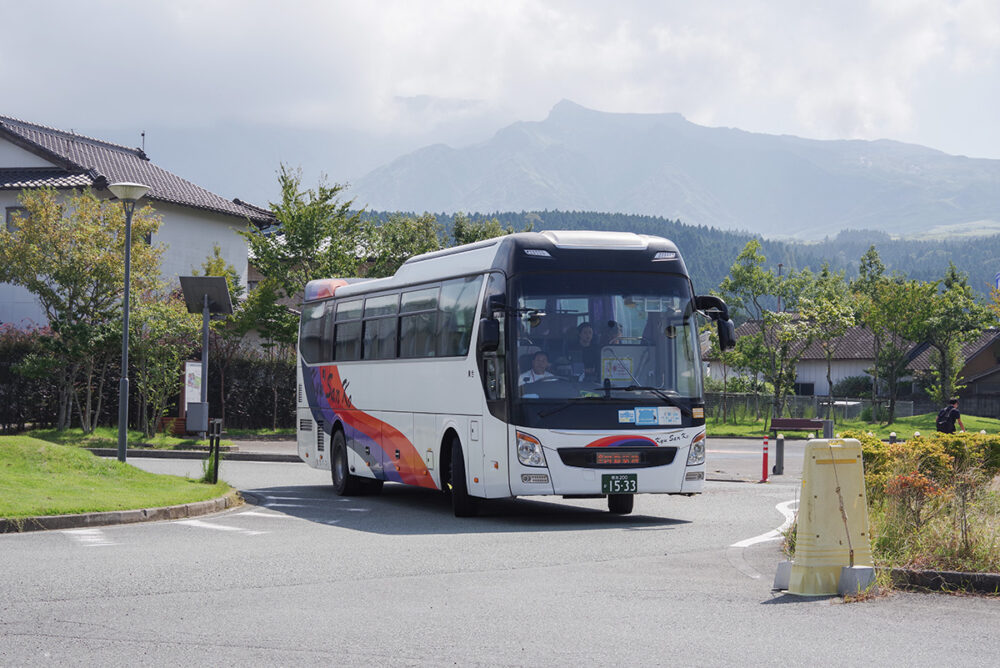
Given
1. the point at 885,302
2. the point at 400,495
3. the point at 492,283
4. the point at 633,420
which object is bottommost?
the point at 400,495

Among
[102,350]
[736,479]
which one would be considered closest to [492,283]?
[736,479]

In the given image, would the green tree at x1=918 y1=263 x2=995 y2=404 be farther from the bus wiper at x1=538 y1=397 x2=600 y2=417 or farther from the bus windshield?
the bus wiper at x1=538 y1=397 x2=600 y2=417

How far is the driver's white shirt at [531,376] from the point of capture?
14.3m

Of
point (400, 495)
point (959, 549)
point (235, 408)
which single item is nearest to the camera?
point (959, 549)

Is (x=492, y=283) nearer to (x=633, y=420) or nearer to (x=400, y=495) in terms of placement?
(x=633, y=420)

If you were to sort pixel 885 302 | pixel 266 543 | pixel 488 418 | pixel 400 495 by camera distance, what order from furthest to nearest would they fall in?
1. pixel 885 302
2. pixel 400 495
3. pixel 488 418
4. pixel 266 543

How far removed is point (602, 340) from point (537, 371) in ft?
2.95

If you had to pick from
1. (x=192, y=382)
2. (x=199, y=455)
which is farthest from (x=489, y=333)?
(x=199, y=455)

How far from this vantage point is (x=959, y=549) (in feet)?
31.8

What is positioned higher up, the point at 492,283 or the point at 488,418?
the point at 492,283

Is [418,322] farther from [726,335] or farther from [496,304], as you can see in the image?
[726,335]

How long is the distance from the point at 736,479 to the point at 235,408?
20.6 m

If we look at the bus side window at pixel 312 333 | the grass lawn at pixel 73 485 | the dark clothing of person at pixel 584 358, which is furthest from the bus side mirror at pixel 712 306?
the bus side window at pixel 312 333

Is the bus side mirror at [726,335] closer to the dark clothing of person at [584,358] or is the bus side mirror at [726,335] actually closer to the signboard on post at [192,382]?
the dark clothing of person at [584,358]
